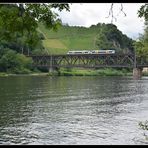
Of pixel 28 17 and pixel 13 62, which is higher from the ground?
pixel 28 17

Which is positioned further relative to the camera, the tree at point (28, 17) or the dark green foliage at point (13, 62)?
the dark green foliage at point (13, 62)

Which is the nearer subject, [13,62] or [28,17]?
[28,17]

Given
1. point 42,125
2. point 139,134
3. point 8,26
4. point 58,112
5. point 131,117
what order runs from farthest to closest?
point 58,112, point 131,117, point 42,125, point 139,134, point 8,26

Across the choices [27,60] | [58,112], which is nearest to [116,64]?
[27,60]

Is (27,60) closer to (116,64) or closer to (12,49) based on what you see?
(12,49)

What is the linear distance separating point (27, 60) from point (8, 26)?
607 ft

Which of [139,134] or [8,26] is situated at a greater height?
[8,26]

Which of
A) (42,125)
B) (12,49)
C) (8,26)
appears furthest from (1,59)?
(8,26)

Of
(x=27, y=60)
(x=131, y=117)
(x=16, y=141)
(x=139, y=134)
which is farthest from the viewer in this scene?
(x=27, y=60)

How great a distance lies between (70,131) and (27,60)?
162 m

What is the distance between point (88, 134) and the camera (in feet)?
113

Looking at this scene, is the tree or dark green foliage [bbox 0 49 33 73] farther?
dark green foliage [bbox 0 49 33 73]

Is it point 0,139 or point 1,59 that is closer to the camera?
point 0,139

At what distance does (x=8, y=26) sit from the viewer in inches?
472
